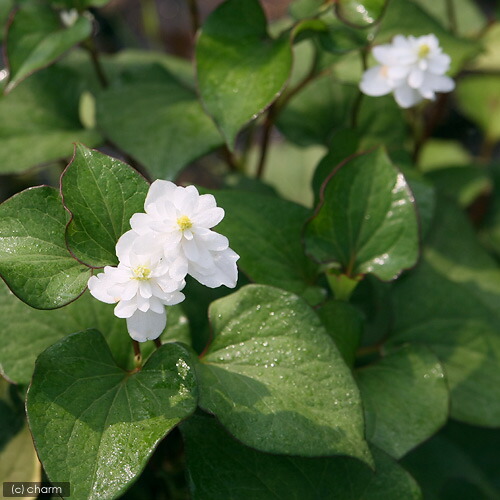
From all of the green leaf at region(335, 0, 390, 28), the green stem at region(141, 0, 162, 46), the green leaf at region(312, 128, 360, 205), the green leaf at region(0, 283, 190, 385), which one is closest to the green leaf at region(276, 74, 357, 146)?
the green leaf at region(312, 128, 360, 205)

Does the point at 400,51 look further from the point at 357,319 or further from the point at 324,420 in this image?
the point at 324,420

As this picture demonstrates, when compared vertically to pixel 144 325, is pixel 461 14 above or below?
below

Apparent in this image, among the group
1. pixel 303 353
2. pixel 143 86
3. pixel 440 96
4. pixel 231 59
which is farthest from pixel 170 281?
pixel 440 96

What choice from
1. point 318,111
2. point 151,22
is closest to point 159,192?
point 318,111

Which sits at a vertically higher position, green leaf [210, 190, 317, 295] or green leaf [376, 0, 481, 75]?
green leaf [376, 0, 481, 75]

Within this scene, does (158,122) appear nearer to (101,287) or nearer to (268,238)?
(268,238)

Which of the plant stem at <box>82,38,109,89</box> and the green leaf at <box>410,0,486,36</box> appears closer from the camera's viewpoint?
the plant stem at <box>82,38,109,89</box>

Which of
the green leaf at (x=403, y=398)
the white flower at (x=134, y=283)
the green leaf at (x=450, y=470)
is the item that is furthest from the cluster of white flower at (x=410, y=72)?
the green leaf at (x=450, y=470)

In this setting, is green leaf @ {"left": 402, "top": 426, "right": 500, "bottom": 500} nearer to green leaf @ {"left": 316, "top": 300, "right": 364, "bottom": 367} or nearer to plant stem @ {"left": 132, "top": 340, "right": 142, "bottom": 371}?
green leaf @ {"left": 316, "top": 300, "right": 364, "bottom": 367}
